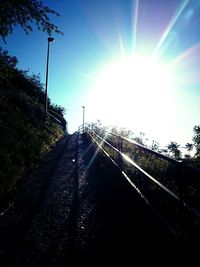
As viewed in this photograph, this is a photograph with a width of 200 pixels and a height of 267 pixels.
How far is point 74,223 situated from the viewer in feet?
17.2

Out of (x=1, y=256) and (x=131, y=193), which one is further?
(x=131, y=193)

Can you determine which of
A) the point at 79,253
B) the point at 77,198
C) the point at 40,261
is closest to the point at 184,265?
the point at 79,253

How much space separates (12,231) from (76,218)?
1.23 meters

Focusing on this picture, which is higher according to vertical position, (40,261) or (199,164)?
(199,164)

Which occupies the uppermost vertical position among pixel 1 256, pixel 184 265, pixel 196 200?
pixel 196 200

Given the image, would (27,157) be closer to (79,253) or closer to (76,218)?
(76,218)

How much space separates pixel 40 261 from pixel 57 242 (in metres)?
0.61

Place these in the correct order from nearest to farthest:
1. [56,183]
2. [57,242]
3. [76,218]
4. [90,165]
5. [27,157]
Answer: [57,242], [76,218], [56,183], [27,157], [90,165]

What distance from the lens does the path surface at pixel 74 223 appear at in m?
4.12

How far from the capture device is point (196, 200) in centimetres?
485

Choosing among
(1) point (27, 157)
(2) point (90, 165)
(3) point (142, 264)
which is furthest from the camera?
(2) point (90, 165)

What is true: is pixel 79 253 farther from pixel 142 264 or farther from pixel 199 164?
pixel 199 164

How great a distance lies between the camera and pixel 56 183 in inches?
330

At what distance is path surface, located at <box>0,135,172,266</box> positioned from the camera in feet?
13.5
